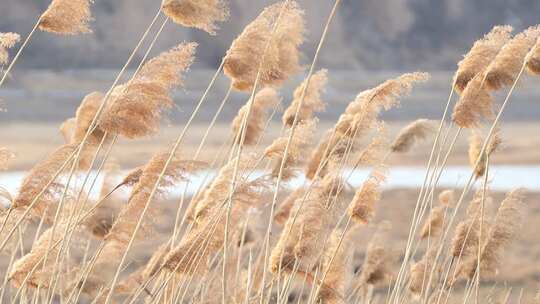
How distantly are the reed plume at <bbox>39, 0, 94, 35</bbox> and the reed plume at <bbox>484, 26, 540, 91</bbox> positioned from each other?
147cm

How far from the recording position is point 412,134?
14.5ft

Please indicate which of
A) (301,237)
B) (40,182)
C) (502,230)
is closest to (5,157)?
(40,182)

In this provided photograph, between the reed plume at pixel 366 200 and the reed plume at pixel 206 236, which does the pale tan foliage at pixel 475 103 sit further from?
the reed plume at pixel 206 236

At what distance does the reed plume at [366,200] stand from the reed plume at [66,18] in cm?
126

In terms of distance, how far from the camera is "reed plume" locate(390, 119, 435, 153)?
14.2ft

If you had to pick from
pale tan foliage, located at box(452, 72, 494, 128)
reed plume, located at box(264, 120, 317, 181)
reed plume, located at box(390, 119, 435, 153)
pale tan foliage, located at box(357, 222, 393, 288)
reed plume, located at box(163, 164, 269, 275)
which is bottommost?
pale tan foliage, located at box(357, 222, 393, 288)

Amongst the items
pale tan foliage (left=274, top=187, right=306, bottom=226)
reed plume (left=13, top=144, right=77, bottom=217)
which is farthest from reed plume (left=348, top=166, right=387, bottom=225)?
reed plume (left=13, top=144, right=77, bottom=217)

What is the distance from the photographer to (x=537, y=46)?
3.68 m

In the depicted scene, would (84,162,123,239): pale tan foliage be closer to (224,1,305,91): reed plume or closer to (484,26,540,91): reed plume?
(224,1,305,91): reed plume

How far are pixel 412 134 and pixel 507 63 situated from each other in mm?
760

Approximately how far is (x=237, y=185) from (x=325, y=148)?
1030 millimetres

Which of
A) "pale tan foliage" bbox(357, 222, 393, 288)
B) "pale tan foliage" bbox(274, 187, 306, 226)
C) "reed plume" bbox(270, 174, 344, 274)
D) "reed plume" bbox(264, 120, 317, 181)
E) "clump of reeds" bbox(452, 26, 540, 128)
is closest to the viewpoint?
"reed plume" bbox(270, 174, 344, 274)

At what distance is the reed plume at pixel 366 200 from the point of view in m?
4.03

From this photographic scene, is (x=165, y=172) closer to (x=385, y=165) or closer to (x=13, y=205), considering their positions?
(x=13, y=205)
